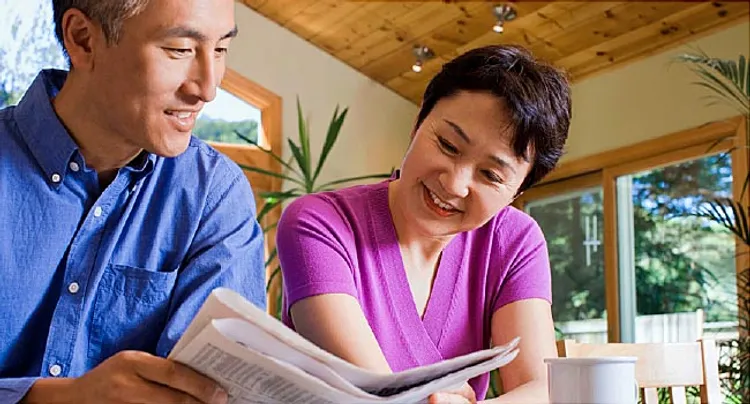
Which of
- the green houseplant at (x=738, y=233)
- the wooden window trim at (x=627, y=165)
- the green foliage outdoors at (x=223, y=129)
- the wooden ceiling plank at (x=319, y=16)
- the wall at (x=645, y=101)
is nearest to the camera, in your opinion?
the green houseplant at (x=738, y=233)

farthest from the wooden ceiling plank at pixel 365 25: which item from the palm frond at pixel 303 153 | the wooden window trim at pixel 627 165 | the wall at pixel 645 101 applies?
the wooden window trim at pixel 627 165

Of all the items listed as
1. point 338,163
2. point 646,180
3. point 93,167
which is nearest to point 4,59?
point 338,163

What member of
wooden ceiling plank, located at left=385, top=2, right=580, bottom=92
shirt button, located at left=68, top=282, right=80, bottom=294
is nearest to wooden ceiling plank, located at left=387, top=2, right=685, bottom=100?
wooden ceiling plank, located at left=385, top=2, right=580, bottom=92

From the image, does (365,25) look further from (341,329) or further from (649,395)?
(341,329)

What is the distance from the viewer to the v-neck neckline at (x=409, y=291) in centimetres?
174

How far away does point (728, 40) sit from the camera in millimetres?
5109

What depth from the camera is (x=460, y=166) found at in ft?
5.45

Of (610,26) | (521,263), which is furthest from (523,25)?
(521,263)

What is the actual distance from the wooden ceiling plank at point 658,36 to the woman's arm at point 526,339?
3.42m

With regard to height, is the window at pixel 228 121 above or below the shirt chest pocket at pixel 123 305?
above

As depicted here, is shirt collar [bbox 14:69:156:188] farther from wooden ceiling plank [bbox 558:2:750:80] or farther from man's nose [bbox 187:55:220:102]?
wooden ceiling plank [bbox 558:2:750:80]

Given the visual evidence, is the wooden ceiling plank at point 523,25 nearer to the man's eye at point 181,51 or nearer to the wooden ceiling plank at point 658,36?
the wooden ceiling plank at point 658,36

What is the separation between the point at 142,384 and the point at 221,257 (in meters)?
0.37

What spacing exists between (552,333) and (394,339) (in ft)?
0.92
